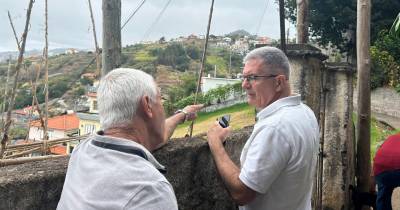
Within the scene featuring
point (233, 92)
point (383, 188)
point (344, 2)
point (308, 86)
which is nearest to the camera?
point (383, 188)

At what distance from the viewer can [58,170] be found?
1857 millimetres

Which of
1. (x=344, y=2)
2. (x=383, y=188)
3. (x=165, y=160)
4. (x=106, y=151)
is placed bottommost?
(x=383, y=188)

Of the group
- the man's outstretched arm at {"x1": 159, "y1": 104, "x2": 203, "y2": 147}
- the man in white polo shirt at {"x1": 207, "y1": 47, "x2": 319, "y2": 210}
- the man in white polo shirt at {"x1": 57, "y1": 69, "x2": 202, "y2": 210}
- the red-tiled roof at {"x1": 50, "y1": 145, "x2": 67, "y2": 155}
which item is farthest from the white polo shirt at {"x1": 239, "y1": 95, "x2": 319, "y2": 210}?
the red-tiled roof at {"x1": 50, "y1": 145, "x2": 67, "y2": 155}

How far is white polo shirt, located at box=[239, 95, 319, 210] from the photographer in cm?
192

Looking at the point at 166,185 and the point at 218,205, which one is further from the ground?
the point at 166,185

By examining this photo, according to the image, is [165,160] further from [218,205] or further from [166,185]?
[166,185]

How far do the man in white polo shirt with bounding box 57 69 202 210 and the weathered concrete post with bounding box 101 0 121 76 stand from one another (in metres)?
0.94

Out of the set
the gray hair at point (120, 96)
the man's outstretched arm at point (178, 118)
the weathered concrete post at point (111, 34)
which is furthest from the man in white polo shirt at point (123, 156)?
the weathered concrete post at point (111, 34)

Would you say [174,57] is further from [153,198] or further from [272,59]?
[153,198]

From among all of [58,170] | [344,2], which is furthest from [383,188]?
[344,2]

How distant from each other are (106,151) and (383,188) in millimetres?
2886

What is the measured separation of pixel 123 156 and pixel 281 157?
2.85 feet

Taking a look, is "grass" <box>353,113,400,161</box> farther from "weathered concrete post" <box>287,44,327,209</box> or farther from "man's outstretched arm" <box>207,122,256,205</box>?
"man's outstretched arm" <box>207,122,256,205</box>

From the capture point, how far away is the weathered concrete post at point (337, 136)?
4586 millimetres
